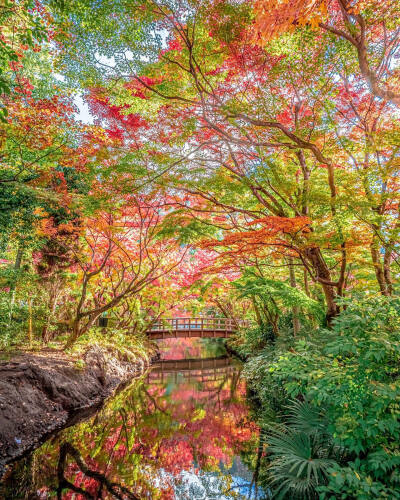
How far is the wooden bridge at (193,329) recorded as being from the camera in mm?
16734

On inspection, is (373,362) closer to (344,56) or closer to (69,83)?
(344,56)

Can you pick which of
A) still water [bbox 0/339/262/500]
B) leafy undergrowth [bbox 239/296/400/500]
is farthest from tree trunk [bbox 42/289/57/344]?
leafy undergrowth [bbox 239/296/400/500]

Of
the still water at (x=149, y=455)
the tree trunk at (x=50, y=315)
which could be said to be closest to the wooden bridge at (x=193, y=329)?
the tree trunk at (x=50, y=315)

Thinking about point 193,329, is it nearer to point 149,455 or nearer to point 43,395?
point 43,395

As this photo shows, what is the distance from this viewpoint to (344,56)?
435 cm

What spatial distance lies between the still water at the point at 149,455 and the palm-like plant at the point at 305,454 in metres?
0.88

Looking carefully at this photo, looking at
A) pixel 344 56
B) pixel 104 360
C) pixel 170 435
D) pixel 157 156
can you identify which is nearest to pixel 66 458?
pixel 170 435

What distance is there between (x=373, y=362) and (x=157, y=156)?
4988mm

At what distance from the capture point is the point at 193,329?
1786cm

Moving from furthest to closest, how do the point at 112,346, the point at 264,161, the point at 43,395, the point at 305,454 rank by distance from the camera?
1. the point at 112,346
2. the point at 43,395
3. the point at 264,161
4. the point at 305,454

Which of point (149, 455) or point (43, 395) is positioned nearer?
point (149, 455)

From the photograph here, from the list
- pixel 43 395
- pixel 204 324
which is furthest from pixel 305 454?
pixel 204 324

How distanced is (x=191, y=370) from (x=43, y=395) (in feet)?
27.7

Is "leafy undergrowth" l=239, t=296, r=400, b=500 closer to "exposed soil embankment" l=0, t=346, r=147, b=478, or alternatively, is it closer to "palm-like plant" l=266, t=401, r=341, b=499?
"palm-like plant" l=266, t=401, r=341, b=499
